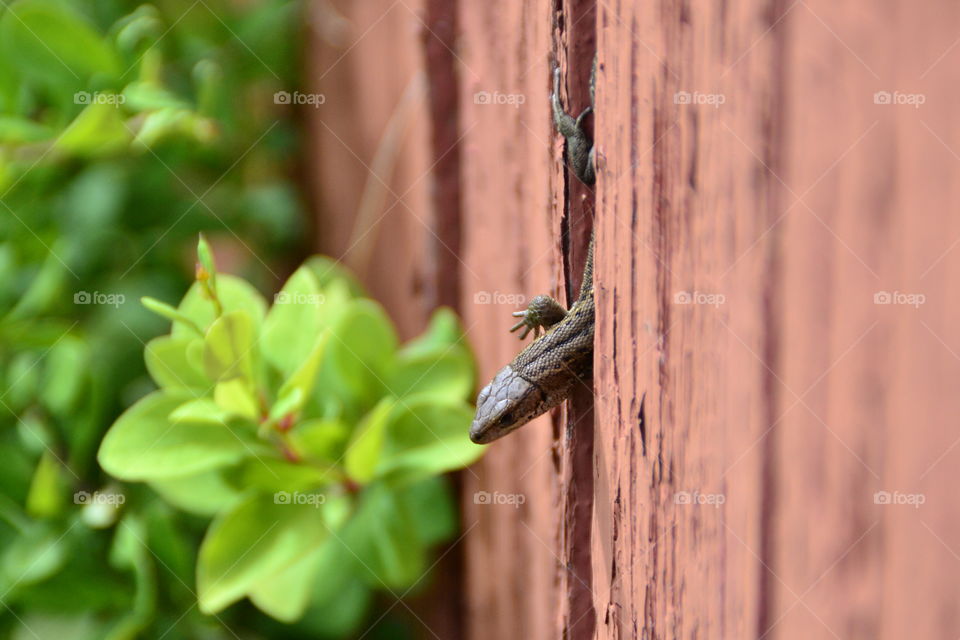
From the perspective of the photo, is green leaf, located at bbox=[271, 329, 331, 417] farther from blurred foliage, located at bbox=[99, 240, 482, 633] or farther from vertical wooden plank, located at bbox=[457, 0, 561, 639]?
vertical wooden plank, located at bbox=[457, 0, 561, 639]

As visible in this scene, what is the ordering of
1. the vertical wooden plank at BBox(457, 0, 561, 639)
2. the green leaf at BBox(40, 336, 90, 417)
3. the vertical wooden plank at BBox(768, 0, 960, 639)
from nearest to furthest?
the vertical wooden plank at BBox(768, 0, 960, 639)
the vertical wooden plank at BBox(457, 0, 561, 639)
the green leaf at BBox(40, 336, 90, 417)

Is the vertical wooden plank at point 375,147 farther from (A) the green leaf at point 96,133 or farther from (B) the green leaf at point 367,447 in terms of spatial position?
(A) the green leaf at point 96,133

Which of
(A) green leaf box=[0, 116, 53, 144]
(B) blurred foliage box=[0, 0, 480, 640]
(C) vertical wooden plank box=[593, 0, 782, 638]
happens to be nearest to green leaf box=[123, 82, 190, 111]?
(B) blurred foliage box=[0, 0, 480, 640]

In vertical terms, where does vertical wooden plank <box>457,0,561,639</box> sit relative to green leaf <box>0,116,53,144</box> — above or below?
below

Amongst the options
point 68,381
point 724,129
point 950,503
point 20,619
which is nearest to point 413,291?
point 68,381

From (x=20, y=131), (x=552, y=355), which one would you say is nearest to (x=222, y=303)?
(x=552, y=355)

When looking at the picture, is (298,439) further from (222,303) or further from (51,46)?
(51,46)
